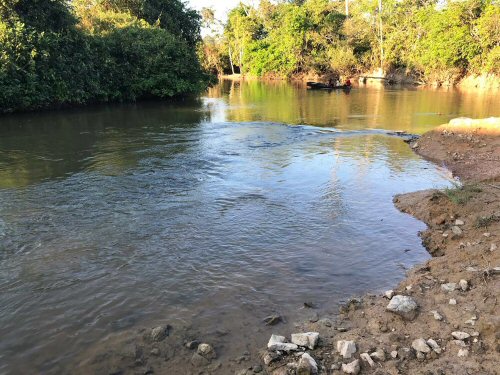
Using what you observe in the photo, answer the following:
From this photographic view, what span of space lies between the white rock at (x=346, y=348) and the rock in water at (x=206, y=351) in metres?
1.27

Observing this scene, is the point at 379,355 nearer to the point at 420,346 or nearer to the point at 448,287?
the point at 420,346

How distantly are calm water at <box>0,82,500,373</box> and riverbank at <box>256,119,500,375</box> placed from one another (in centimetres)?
42

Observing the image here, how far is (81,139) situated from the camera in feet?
56.9

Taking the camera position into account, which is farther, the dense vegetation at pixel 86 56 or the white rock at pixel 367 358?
the dense vegetation at pixel 86 56

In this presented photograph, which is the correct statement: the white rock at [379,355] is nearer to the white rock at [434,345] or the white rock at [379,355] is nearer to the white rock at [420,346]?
the white rock at [420,346]

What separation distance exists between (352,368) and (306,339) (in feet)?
2.01

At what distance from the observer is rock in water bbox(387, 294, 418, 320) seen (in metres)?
4.77

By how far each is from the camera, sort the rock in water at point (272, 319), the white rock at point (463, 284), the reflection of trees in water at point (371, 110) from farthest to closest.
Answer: the reflection of trees in water at point (371, 110) → the white rock at point (463, 284) → the rock in water at point (272, 319)

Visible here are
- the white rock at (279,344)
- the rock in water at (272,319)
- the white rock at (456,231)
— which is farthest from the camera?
the white rock at (456,231)

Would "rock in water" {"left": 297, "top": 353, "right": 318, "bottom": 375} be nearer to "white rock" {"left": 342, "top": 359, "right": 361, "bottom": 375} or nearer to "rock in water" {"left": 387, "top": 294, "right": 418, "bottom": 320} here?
"white rock" {"left": 342, "top": 359, "right": 361, "bottom": 375}

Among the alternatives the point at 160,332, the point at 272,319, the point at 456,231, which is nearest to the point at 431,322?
the point at 272,319

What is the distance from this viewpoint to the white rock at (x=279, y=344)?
4.30 meters

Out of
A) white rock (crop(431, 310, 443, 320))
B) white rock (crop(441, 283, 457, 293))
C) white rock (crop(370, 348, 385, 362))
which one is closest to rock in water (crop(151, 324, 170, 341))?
white rock (crop(370, 348, 385, 362))

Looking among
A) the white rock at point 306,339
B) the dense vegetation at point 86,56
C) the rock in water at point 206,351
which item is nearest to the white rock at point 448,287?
the white rock at point 306,339
